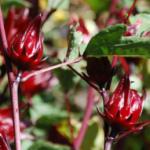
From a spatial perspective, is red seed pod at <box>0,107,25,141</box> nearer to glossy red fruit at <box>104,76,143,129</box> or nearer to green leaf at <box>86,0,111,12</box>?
glossy red fruit at <box>104,76,143,129</box>

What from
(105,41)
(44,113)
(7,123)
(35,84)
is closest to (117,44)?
(105,41)

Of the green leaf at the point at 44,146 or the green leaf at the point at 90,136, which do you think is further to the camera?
the green leaf at the point at 90,136

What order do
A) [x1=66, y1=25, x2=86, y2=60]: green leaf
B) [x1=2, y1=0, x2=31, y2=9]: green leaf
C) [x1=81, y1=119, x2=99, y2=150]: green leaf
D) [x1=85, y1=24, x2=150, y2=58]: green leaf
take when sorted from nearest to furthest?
[x1=85, y1=24, x2=150, y2=58]: green leaf → [x1=66, y1=25, x2=86, y2=60]: green leaf → [x1=2, y1=0, x2=31, y2=9]: green leaf → [x1=81, y1=119, x2=99, y2=150]: green leaf

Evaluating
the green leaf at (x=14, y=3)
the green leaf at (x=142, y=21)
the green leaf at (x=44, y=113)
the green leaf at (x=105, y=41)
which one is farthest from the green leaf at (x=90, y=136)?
the green leaf at (x=105, y=41)

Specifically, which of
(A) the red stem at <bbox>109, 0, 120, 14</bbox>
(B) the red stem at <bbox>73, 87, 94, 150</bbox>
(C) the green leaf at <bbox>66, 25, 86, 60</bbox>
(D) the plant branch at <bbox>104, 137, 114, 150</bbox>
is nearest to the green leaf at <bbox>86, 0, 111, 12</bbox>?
(A) the red stem at <bbox>109, 0, 120, 14</bbox>

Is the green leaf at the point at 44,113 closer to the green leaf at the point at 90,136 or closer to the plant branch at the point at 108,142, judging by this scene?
the green leaf at the point at 90,136

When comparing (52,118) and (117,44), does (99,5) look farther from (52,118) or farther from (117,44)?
(117,44)
